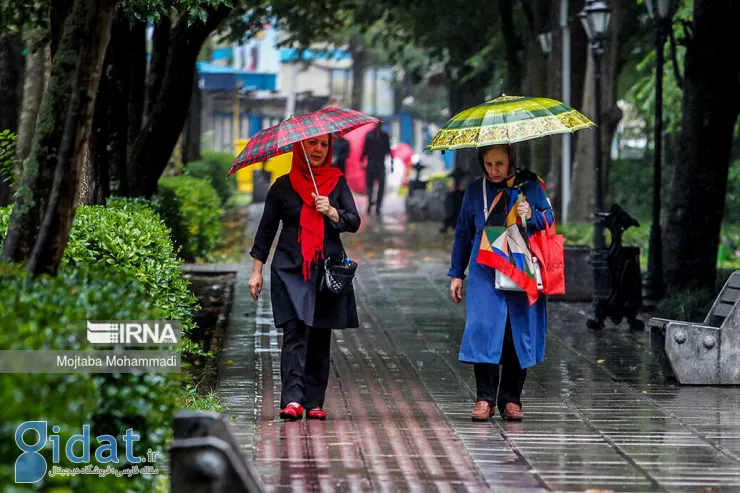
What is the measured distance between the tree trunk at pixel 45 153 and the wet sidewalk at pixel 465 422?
5.35ft

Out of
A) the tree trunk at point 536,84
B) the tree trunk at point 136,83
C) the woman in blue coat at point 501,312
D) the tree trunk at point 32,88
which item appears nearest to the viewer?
the woman in blue coat at point 501,312

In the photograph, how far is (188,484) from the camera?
5035mm

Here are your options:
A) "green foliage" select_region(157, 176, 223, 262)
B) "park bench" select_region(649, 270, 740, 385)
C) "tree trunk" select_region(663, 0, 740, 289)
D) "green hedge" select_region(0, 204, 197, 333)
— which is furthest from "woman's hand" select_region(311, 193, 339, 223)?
"green foliage" select_region(157, 176, 223, 262)

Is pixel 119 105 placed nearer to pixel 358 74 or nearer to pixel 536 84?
pixel 536 84

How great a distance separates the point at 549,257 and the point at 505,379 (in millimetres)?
815

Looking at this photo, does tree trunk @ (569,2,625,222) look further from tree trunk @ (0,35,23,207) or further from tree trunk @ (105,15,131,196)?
tree trunk @ (105,15,131,196)

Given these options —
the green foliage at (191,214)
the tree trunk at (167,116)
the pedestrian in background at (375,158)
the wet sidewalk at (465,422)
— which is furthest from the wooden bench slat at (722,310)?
the pedestrian in background at (375,158)

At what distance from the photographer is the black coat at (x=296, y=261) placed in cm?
838

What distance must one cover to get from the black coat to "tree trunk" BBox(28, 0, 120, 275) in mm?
1979

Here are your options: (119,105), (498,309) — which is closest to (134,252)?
(498,309)

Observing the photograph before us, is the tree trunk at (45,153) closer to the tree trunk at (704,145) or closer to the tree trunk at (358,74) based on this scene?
the tree trunk at (704,145)

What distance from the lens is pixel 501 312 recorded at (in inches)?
330

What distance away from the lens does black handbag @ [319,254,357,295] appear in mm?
8305

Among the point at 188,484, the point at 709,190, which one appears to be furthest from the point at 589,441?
the point at 709,190
